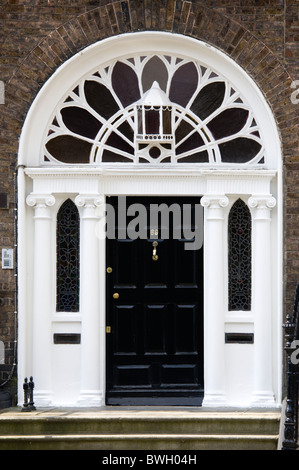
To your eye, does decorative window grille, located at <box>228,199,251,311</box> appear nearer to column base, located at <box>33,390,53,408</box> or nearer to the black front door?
the black front door

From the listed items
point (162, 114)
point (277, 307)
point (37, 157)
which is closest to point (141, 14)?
point (162, 114)

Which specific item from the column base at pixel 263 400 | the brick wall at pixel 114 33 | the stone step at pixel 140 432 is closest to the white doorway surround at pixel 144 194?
the column base at pixel 263 400

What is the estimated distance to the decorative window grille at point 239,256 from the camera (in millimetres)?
11852

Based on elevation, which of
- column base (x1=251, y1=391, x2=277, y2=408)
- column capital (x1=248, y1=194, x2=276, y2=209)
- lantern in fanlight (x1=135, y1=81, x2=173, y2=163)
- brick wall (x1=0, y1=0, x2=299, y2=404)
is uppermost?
brick wall (x1=0, y1=0, x2=299, y2=404)

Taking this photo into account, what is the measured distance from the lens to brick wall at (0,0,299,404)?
38.1ft

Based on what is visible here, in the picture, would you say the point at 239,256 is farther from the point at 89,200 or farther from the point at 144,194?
the point at 89,200

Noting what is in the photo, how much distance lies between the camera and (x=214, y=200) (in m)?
11.7

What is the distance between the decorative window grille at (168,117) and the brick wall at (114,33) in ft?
1.18

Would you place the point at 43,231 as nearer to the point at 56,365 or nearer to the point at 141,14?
the point at 56,365

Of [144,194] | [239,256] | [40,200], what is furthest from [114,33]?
[239,256]

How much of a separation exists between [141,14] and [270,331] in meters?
3.63

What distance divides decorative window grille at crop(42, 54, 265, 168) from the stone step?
2.78 metres

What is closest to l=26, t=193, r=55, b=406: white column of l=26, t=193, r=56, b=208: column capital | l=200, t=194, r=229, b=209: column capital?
l=26, t=193, r=56, b=208: column capital

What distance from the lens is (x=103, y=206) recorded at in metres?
11.8
